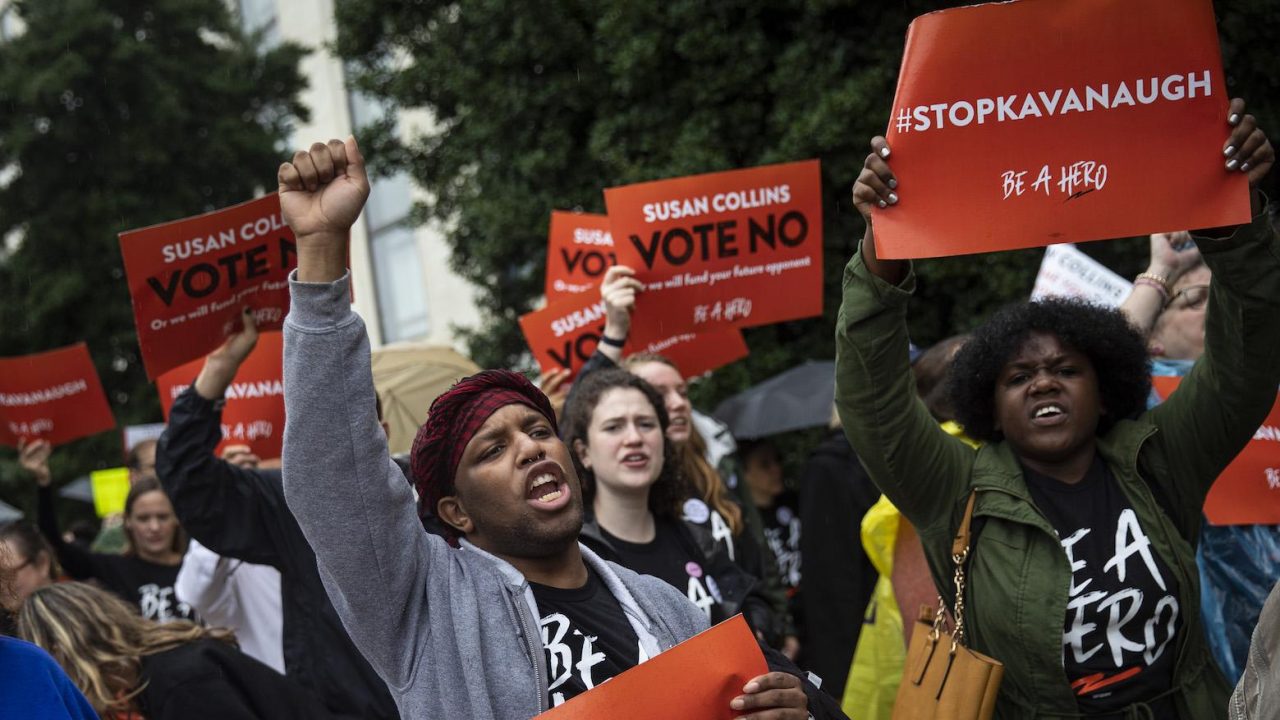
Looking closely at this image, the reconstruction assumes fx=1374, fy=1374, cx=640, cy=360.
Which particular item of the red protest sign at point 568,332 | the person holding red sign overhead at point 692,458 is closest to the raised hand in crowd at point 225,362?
the person holding red sign overhead at point 692,458

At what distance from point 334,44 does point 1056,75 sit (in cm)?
840

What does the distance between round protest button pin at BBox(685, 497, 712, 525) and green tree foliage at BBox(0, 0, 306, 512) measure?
13.0m

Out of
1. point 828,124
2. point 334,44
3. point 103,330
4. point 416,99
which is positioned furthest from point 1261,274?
point 103,330

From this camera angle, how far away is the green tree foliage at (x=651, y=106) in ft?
25.0

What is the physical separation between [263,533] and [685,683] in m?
2.14

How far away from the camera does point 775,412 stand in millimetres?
7418

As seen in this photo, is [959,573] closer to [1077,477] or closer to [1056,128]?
[1077,477]

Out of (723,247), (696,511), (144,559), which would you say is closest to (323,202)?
(696,511)

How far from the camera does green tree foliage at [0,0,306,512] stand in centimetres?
1673

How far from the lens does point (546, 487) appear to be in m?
2.68

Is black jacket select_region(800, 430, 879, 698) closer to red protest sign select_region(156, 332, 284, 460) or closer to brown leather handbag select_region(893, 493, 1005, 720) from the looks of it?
brown leather handbag select_region(893, 493, 1005, 720)

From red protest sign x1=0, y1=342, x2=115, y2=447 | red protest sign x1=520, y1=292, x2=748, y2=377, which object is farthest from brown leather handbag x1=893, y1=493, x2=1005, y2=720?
red protest sign x1=0, y1=342, x2=115, y2=447

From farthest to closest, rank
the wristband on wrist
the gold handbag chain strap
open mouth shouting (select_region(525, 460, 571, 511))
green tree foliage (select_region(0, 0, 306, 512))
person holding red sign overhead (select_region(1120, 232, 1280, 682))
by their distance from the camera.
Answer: green tree foliage (select_region(0, 0, 306, 512)), the wristband on wrist, person holding red sign overhead (select_region(1120, 232, 1280, 682)), the gold handbag chain strap, open mouth shouting (select_region(525, 460, 571, 511))

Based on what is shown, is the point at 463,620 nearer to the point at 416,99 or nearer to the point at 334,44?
the point at 416,99
